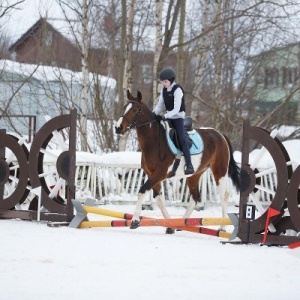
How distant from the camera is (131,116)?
11.8 metres

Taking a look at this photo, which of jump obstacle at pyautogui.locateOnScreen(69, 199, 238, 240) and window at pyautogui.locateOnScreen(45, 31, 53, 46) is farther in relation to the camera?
window at pyautogui.locateOnScreen(45, 31, 53, 46)

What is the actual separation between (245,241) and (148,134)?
2.26 m

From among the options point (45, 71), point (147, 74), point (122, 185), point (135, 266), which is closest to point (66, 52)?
point (45, 71)

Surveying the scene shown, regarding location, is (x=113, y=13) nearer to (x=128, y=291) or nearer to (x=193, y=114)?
(x=193, y=114)

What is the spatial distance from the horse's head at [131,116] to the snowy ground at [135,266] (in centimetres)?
162

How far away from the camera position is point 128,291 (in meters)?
7.31

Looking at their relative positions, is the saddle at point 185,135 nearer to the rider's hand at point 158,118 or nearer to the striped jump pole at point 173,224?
the rider's hand at point 158,118

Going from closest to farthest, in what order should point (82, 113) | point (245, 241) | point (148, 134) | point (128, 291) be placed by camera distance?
point (128, 291) < point (245, 241) < point (148, 134) < point (82, 113)

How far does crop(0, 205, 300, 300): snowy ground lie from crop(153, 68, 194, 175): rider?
131 cm

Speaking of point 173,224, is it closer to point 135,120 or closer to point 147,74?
point 135,120

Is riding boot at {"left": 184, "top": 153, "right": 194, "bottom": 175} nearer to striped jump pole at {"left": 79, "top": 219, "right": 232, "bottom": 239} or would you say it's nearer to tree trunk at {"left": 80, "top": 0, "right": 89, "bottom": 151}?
striped jump pole at {"left": 79, "top": 219, "right": 232, "bottom": 239}

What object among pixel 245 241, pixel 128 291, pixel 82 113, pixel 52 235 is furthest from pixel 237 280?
pixel 82 113

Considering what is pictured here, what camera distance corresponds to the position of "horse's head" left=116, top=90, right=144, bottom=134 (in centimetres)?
1166

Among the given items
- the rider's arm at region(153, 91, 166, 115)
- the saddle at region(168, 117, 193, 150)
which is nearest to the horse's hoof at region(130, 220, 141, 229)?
the saddle at region(168, 117, 193, 150)
